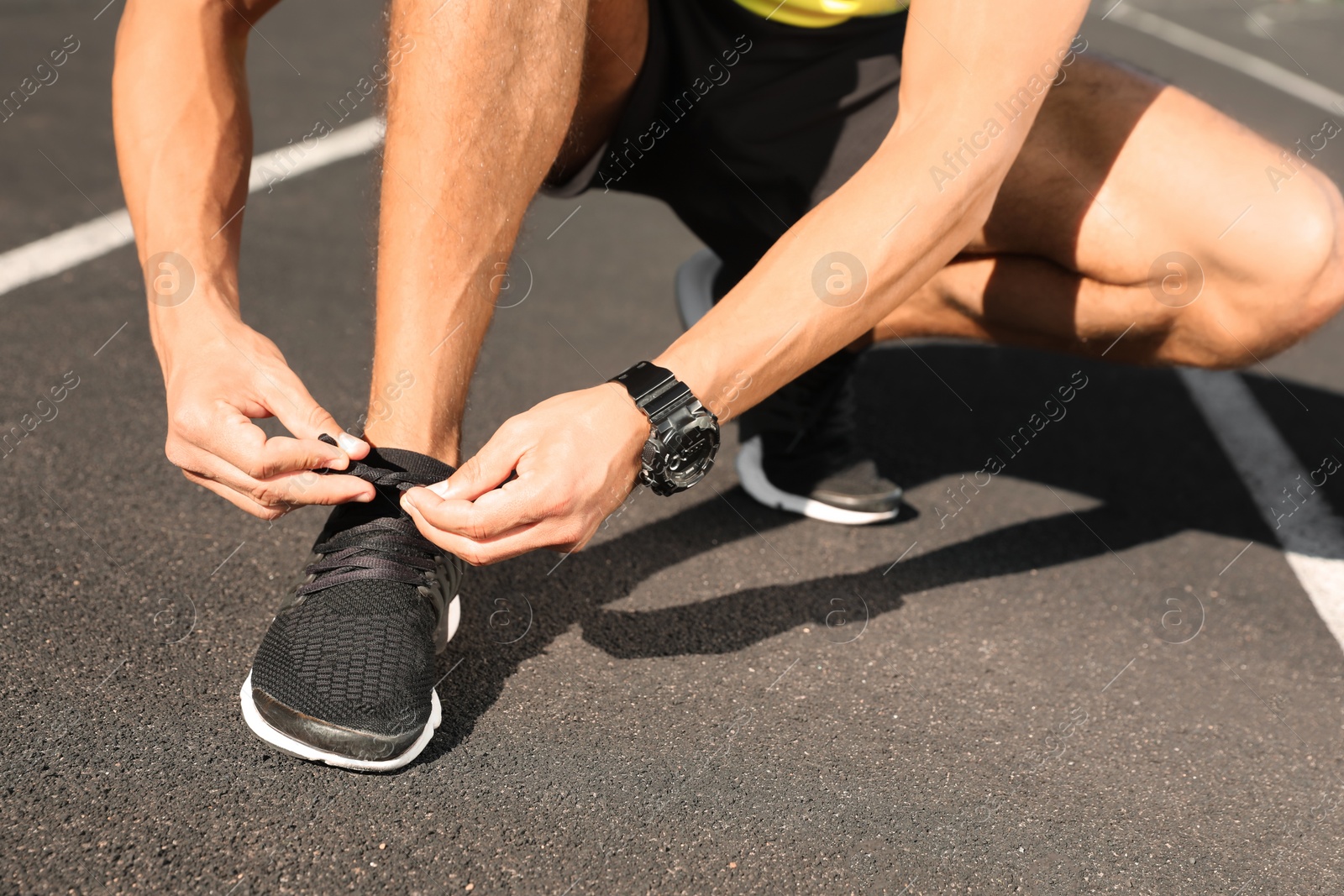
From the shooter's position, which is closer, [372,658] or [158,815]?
[158,815]

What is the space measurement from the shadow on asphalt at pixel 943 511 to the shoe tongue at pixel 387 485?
0.32 m

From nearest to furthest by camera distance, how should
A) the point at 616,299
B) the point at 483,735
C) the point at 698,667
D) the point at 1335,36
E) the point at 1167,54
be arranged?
1. the point at 483,735
2. the point at 698,667
3. the point at 616,299
4. the point at 1167,54
5. the point at 1335,36

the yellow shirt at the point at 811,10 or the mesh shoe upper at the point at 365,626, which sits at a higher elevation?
the yellow shirt at the point at 811,10

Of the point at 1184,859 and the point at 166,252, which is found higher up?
the point at 166,252

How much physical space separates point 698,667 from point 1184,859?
0.79 m

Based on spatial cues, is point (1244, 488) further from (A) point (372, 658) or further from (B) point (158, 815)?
(B) point (158, 815)

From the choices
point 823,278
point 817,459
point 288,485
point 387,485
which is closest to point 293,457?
point 288,485

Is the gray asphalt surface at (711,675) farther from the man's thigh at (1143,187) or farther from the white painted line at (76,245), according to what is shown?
the man's thigh at (1143,187)

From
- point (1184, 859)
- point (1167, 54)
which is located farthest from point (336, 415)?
point (1167, 54)

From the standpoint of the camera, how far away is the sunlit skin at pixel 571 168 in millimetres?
1422

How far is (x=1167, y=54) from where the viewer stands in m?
9.87

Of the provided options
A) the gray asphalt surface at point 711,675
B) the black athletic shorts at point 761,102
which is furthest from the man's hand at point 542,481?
the black athletic shorts at point 761,102

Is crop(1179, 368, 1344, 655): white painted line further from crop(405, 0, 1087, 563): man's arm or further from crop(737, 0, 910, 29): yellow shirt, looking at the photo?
crop(737, 0, 910, 29): yellow shirt

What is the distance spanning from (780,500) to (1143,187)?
98cm
